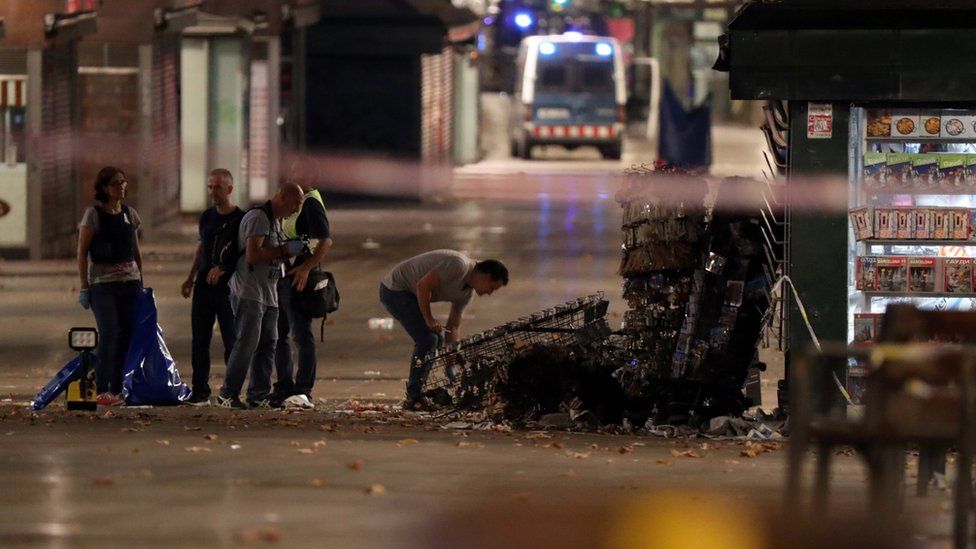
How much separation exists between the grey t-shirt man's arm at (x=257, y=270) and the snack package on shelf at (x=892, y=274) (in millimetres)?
3566

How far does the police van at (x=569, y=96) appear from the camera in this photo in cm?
4722

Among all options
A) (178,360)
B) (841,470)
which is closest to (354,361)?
(178,360)

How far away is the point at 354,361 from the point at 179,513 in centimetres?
716

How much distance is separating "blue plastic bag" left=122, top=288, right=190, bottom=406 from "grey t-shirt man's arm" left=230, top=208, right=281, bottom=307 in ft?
1.83

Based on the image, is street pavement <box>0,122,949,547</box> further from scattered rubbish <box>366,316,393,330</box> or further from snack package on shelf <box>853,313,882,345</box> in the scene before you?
scattered rubbish <box>366,316,393,330</box>

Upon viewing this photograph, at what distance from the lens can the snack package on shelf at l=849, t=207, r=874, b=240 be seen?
11383mm

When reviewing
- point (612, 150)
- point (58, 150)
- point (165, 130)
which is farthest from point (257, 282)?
point (612, 150)

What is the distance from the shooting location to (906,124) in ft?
37.4

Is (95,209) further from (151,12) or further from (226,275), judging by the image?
(151,12)

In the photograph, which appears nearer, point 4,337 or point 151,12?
point 4,337

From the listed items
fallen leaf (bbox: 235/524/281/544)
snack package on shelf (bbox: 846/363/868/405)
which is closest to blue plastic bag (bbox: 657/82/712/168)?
snack package on shelf (bbox: 846/363/868/405)

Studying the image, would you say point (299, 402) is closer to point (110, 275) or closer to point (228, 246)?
point (228, 246)

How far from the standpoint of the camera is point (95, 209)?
492 inches

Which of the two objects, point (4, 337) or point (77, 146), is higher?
point (77, 146)
